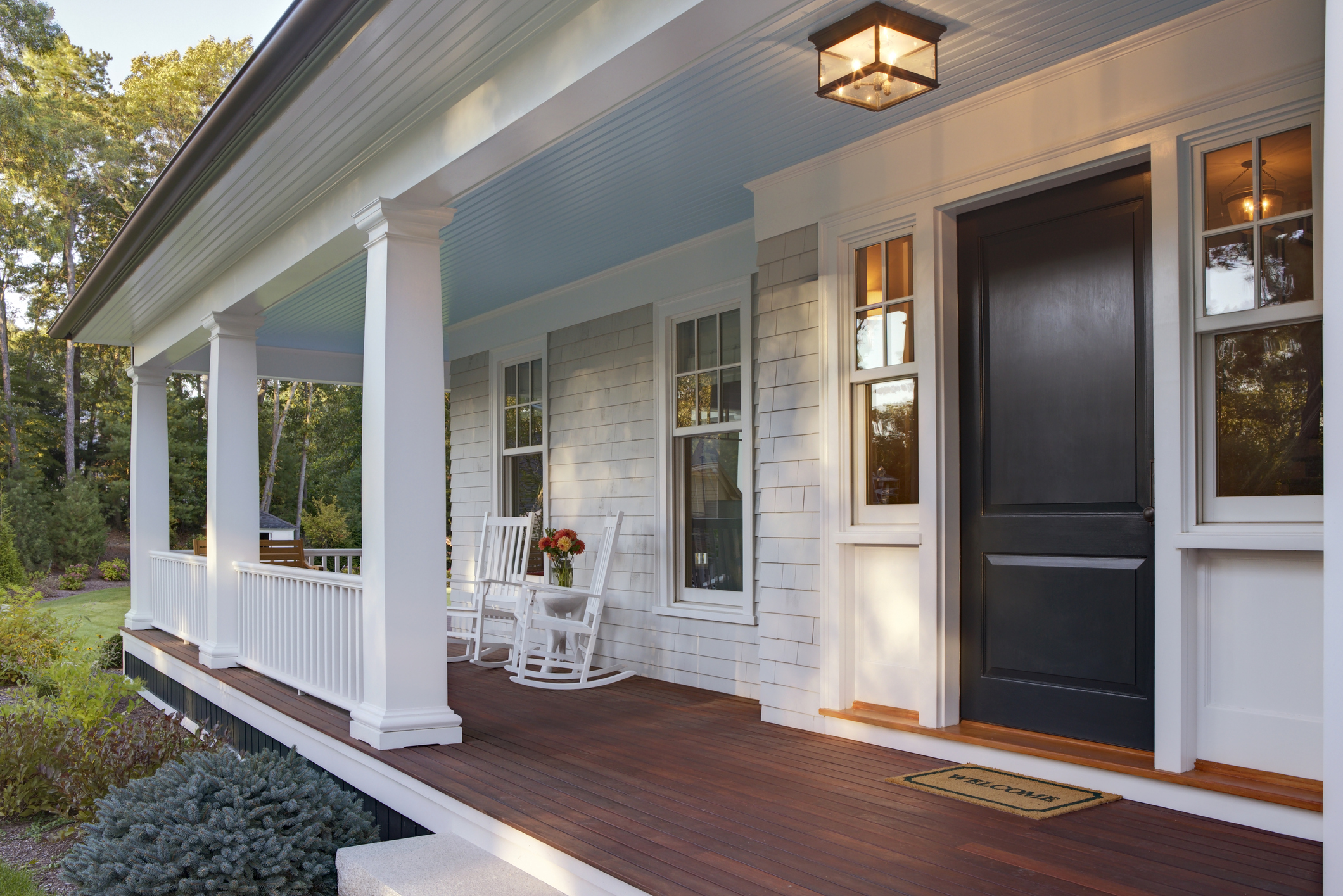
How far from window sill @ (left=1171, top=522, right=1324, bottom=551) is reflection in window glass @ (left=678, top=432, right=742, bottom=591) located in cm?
280

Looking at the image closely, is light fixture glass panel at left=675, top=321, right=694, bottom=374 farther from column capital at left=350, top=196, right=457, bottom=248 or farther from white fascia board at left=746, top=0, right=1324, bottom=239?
column capital at left=350, top=196, right=457, bottom=248

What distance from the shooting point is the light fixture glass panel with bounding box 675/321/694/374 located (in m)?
Result: 6.00

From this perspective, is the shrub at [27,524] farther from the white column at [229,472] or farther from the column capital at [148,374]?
the white column at [229,472]

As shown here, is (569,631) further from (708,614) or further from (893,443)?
(893,443)

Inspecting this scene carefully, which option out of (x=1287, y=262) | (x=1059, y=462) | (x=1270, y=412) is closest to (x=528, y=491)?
(x=1059, y=462)

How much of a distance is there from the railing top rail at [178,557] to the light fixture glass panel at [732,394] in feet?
13.2

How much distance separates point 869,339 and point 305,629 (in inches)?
128

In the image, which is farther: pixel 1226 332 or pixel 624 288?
pixel 624 288

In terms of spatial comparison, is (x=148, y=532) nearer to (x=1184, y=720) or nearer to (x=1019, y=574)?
(x=1019, y=574)

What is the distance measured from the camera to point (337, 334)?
8.76 m

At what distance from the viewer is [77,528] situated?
18.9 metres

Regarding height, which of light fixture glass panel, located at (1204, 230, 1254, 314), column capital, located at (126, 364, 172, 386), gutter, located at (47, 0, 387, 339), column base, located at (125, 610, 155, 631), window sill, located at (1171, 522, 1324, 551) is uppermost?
gutter, located at (47, 0, 387, 339)

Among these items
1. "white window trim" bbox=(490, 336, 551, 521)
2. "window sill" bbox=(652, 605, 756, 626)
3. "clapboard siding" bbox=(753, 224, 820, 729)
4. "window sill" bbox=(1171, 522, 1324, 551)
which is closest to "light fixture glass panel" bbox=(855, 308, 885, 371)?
"clapboard siding" bbox=(753, 224, 820, 729)

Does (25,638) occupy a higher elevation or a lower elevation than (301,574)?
lower
